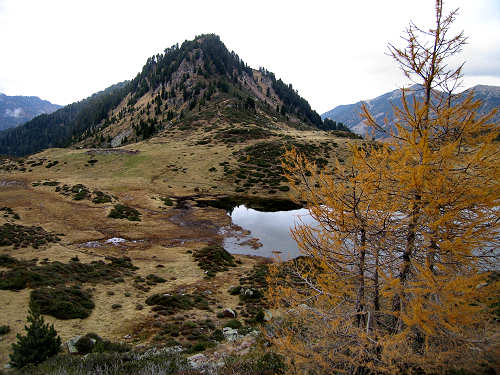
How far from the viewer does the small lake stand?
27641 millimetres

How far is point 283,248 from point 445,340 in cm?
2321

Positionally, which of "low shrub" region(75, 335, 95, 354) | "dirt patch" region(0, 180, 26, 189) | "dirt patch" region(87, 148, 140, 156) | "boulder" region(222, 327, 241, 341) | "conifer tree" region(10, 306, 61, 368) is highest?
"dirt patch" region(87, 148, 140, 156)

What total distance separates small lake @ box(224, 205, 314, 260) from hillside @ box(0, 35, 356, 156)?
70535mm

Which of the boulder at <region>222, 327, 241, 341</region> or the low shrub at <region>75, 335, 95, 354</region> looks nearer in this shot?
the low shrub at <region>75, 335, 95, 354</region>

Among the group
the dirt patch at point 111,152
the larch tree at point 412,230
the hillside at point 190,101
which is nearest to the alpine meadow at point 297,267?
the larch tree at point 412,230

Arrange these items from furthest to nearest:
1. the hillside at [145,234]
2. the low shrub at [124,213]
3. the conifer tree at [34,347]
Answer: the low shrub at [124,213], the hillside at [145,234], the conifer tree at [34,347]

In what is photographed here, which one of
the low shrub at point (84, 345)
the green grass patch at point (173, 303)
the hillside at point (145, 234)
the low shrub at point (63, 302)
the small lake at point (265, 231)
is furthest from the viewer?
the small lake at point (265, 231)

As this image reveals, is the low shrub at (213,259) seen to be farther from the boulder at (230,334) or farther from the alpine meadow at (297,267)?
the boulder at (230,334)

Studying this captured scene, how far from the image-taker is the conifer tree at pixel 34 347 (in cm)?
869

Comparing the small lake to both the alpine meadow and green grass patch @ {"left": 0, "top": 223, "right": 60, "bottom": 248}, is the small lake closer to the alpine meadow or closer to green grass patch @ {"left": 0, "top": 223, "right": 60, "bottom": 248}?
the alpine meadow

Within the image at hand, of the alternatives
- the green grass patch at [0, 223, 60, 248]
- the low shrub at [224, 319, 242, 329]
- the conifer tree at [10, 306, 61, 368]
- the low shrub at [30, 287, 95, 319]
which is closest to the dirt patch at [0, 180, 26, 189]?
the green grass patch at [0, 223, 60, 248]

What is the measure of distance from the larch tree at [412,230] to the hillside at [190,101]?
102142 millimetres

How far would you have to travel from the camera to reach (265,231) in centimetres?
3341

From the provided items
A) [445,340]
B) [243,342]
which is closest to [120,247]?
[243,342]
